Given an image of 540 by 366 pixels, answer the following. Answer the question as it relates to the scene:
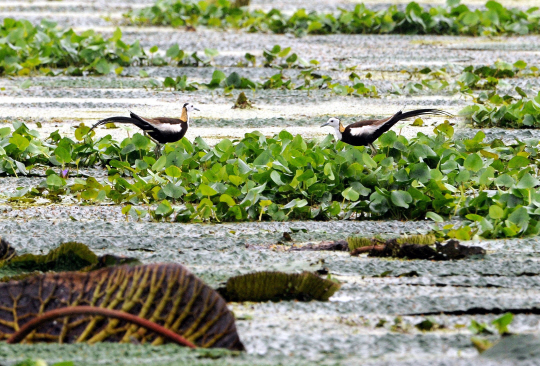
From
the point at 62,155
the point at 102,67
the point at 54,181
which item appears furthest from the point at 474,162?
the point at 102,67

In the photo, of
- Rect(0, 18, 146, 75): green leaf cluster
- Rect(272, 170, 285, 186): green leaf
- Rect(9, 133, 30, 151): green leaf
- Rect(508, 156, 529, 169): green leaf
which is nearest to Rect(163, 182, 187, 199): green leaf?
Rect(272, 170, 285, 186): green leaf

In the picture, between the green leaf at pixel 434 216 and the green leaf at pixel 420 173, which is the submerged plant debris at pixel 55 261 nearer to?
the green leaf at pixel 434 216

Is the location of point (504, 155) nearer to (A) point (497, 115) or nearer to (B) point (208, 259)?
(A) point (497, 115)

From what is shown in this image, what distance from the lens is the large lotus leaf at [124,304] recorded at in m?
2.66

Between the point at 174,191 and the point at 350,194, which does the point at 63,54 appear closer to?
the point at 174,191

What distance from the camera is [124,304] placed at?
2711mm

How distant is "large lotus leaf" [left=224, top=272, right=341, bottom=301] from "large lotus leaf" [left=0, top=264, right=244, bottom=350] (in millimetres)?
373

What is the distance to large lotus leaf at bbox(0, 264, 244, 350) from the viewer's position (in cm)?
266

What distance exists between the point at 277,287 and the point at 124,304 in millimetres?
619

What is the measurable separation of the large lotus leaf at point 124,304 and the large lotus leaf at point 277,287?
373mm

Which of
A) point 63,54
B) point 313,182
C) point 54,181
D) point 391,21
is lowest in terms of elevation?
point 54,181

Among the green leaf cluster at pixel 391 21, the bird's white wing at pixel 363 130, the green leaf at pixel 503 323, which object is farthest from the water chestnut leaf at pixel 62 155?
the green leaf cluster at pixel 391 21

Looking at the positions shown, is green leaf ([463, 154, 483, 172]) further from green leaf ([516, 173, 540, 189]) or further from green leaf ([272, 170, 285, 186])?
green leaf ([272, 170, 285, 186])

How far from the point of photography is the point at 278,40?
11000mm
